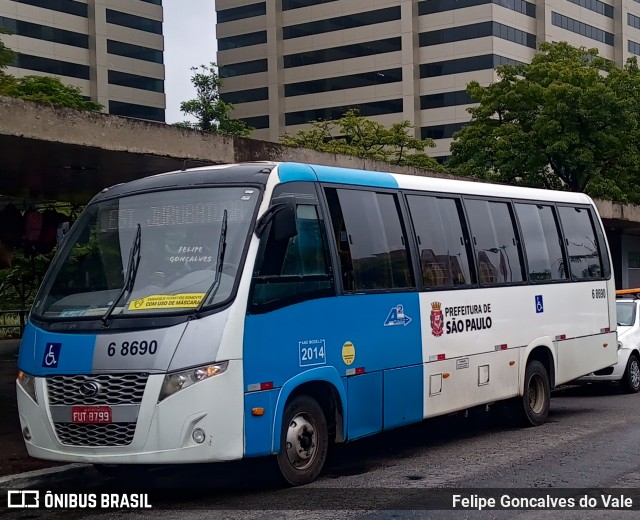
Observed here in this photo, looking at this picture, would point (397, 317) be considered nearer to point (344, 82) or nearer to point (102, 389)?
point (102, 389)

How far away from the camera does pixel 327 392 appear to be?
9.16m

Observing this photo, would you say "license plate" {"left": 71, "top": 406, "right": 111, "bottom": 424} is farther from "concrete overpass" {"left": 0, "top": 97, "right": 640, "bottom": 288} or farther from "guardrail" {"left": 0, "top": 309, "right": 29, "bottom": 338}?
"guardrail" {"left": 0, "top": 309, "right": 29, "bottom": 338}

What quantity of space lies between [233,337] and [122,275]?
121cm

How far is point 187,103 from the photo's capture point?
80938 mm

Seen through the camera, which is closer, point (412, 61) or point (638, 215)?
point (638, 215)

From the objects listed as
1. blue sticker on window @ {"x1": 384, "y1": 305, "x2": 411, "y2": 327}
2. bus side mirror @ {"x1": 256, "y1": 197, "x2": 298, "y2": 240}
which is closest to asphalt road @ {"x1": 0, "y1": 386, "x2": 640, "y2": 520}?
blue sticker on window @ {"x1": 384, "y1": 305, "x2": 411, "y2": 327}

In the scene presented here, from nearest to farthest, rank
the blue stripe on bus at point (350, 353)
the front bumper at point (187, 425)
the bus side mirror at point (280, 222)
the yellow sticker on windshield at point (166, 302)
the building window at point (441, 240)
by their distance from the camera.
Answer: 1. the front bumper at point (187, 425)
2. the yellow sticker on windshield at point (166, 302)
3. the blue stripe on bus at point (350, 353)
4. the bus side mirror at point (280, 222)
5. the building window at point (441, 240)

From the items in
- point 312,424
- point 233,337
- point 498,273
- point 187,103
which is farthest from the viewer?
point 187,103

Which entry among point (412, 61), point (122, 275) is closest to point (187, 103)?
point (412, 61)

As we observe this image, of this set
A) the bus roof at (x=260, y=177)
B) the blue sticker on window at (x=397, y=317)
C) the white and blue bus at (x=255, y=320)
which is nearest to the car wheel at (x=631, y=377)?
the white and blue bus at (x=255, y=320)

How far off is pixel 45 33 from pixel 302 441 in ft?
261

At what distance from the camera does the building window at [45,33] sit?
3137 inches

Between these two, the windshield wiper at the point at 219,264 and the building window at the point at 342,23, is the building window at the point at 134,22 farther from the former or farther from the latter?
the windshield wiper at the point at 219,264

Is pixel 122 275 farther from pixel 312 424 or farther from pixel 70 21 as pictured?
pixel 70 21
